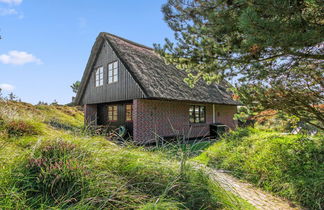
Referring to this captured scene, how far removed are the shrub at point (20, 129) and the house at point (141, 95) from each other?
5.15 m

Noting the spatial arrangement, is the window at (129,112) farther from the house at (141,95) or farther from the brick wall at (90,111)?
the brick wall at (90,111)

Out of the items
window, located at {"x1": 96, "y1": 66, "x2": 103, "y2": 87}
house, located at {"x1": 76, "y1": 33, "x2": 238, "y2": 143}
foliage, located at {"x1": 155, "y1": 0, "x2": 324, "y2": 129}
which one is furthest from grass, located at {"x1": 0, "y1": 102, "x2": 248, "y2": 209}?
window, located at {"x1": 96, "y1": 66, "x2": 103, "y2": 87}

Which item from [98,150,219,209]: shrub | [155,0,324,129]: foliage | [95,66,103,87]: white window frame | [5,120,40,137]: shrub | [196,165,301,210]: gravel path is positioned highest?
[95,66,103,87]: white window frame

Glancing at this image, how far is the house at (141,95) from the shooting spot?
32.7 ft

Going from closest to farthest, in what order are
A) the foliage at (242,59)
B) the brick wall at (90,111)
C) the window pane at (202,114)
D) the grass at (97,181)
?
1. the grass at (97,181)
2. the foliage at (242,59)
3. the window pane at (202,114)
4. the brick wall at (90,111)

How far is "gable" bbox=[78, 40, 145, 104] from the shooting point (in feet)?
33.7

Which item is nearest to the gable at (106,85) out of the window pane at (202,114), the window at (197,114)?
the window at (197,114)

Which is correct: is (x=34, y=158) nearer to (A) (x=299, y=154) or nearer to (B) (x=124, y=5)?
(A) (x=299, y=154)

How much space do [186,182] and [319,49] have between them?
341cm

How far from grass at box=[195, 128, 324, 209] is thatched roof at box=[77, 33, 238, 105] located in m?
4.96

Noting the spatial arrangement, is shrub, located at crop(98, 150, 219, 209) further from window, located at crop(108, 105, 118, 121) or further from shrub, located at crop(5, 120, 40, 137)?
window, located at crop(108, 105, 118, 121)

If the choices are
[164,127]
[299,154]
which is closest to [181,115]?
[164,127]

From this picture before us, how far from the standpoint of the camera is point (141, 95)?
9.48 meters

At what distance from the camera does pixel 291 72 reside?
427cm
